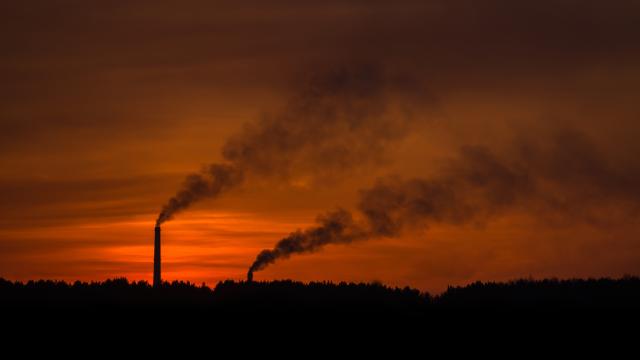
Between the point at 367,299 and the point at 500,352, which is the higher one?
the point at 367,299

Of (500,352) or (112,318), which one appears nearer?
(500,352)

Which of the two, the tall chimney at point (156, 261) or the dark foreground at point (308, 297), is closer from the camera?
the dark foreground at point (308, 297)

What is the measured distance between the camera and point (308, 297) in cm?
8775

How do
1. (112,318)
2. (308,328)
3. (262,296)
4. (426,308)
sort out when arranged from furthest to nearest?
(262,296) < (426,308) < (112,318) < (308,328)

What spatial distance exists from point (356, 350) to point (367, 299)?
122ft

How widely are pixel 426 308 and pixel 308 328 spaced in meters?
19.7

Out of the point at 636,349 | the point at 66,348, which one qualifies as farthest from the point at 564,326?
the point at 66,348

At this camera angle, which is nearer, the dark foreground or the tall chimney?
the dark foreground

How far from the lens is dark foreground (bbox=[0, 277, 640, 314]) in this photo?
241ft

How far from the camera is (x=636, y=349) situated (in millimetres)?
48969

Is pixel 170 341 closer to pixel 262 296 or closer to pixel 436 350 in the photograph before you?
pixel 436 350

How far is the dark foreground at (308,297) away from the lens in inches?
2894

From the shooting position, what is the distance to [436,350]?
159 feet

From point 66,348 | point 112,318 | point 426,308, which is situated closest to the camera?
point 66,348
